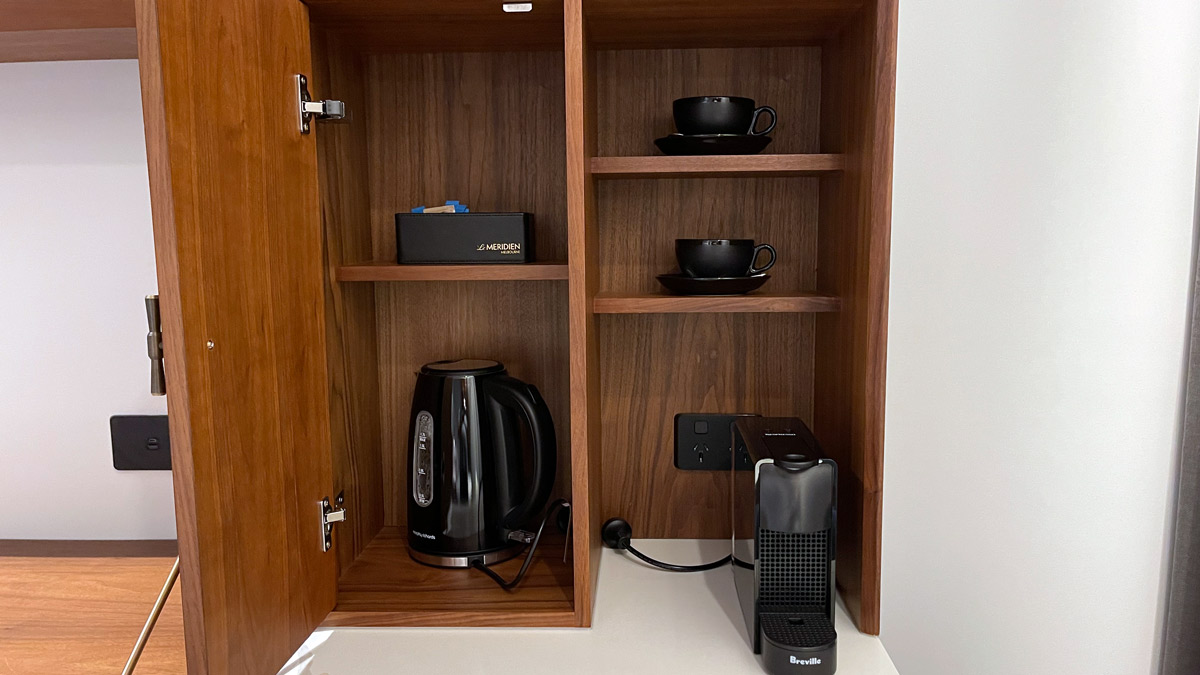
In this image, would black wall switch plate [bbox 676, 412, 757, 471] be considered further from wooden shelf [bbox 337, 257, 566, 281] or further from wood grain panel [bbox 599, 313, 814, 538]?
wooden shelf [bbox 337, 257, 566, 281]

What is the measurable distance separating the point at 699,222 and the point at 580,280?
403 millimetres

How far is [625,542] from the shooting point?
1.27 m

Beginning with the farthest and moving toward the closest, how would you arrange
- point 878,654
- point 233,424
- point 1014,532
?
point 1014,532, point 878,654, point 233,424

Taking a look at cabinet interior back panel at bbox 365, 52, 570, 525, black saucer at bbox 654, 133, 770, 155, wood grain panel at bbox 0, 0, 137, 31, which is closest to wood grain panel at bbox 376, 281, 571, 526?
cabinet interior back panel at bbox 365, 52, 570, 525

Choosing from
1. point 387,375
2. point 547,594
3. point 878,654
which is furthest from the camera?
point 387,375

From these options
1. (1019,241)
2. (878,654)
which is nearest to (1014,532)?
(1019,241)

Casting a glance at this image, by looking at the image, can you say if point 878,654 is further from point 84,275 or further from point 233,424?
point 84,275

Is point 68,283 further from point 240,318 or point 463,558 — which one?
point 463,558

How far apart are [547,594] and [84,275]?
34.5 inches

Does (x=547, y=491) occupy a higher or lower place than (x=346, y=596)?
higher

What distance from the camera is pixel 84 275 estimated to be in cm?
116

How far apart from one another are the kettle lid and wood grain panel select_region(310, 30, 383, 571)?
13cm

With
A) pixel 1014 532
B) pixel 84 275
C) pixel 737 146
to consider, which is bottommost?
pixel 1014 532

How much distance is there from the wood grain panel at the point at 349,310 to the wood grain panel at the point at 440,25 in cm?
5
